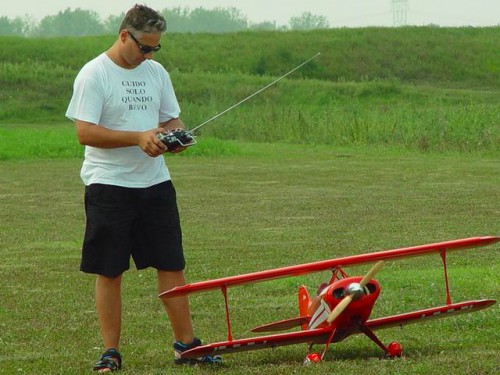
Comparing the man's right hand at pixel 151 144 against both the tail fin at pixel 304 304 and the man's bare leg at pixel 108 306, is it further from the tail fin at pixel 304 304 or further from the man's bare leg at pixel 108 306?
the tail fin at pixel 304 304

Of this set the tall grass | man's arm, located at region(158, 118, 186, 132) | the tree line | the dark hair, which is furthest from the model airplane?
the tree line

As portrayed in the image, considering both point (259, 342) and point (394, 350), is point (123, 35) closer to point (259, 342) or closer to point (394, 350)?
point (259, 342)

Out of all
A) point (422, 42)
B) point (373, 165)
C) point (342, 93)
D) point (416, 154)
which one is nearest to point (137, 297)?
point (373, 165)

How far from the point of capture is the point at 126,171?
20.9 ft

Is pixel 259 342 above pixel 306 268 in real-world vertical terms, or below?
below

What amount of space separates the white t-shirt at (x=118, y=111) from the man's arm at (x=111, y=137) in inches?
1.9

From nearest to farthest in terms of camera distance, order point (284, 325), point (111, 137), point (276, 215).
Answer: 1. point (111, 137)
2. point (284, 325)
3. point (276, 215)

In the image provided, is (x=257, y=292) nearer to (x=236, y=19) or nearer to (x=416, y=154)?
(x=416, y=154)

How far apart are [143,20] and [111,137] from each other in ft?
2.13

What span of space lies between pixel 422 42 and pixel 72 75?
20.2 meters

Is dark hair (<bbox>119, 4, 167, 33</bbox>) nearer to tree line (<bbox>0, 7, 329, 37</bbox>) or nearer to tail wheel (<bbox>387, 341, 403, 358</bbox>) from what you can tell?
tail wheel (<bbox>387, 341, 403, 358</bbox>)

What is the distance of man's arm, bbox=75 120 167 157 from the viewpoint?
20.0 feet

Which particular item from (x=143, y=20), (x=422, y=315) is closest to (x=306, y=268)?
(x=422, y=315)

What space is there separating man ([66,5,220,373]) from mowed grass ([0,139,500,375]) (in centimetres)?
48
